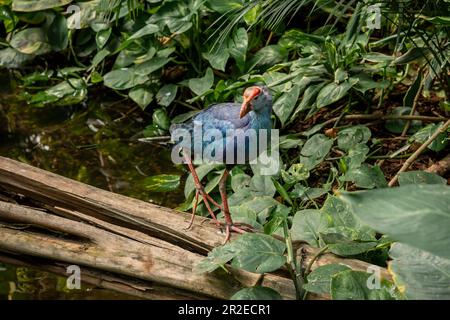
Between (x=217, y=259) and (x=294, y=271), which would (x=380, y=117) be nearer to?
(x=294, y=271)

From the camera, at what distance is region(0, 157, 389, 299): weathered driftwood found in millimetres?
2521

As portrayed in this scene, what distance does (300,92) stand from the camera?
12.5 ft

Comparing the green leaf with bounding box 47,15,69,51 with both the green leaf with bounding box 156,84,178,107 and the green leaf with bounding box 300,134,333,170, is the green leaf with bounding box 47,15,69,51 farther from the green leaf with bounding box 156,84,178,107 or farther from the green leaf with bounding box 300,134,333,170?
the green leaf with bounding box 300,134,333,170

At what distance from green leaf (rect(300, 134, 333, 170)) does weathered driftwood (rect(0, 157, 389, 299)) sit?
2.95ft

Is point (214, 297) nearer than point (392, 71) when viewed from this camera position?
Yes

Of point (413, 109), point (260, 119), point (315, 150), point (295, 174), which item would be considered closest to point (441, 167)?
point (413, 109)

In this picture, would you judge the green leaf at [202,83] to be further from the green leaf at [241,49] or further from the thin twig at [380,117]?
the thin twig at [380,117]

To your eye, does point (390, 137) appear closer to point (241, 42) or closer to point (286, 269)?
point (241, 42)

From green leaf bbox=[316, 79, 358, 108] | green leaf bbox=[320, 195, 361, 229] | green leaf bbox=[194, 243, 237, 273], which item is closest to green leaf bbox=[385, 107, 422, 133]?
green leaf bbox=[316, 79, 358, 108]

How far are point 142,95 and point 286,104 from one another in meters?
1.17

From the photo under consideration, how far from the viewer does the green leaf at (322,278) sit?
231 cm

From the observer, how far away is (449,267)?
2092mm

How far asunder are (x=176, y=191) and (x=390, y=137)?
1.20 m
